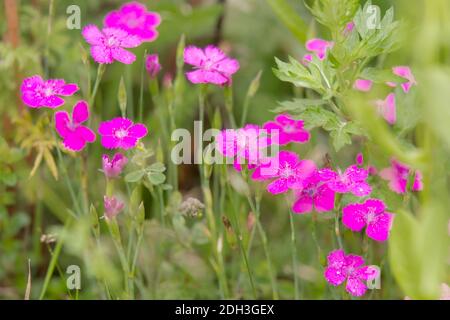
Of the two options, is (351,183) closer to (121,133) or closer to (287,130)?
(287,130)

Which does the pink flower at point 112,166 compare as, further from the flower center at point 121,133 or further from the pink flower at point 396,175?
the pink flower at point 396,175

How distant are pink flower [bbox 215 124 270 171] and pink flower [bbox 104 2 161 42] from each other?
0.58ft

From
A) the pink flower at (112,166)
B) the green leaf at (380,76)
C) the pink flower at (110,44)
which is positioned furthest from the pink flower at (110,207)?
the green leaf at (380,76)

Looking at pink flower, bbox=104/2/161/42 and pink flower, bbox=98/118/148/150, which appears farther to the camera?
pink flower, bbox=104/2/161/42

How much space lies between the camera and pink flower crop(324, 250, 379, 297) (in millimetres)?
782

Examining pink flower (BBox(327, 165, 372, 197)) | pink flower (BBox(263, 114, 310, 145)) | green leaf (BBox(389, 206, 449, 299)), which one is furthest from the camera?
pink flower (BBox(263, 114, 310, 145))

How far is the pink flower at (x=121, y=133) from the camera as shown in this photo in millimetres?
784

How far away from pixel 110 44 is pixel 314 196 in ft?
0.86

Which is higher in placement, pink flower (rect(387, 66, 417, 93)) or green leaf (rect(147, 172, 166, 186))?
pink flower (rect(387, 66, 417, 93))

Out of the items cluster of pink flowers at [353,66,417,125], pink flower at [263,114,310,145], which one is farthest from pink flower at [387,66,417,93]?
pink flower at [263,114,310,145]

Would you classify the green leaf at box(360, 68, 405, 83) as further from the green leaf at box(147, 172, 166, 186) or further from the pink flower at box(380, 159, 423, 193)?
the green leaf at box(147, 172, 166, 186)

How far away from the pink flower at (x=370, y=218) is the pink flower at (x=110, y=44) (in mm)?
269

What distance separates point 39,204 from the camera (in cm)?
111
